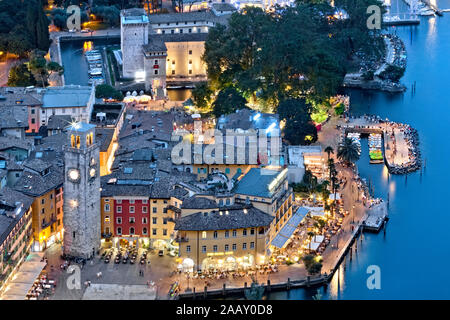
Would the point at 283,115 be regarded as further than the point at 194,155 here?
Yes

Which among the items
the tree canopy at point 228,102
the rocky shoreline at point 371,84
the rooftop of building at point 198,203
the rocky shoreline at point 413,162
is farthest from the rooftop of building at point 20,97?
the rocky shoreline at point 371,84

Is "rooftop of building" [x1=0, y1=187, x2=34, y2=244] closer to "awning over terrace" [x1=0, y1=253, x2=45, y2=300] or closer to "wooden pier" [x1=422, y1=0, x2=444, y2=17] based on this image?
"awning over terrace" [x1=0, y1=253, x2=45, y2=300]

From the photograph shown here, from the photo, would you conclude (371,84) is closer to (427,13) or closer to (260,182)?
(427,13)

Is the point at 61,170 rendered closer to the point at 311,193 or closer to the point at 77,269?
→ the point at 77,269

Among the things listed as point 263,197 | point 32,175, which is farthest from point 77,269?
point 263,197

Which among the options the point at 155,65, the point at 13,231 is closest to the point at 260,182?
the point at 13,231
